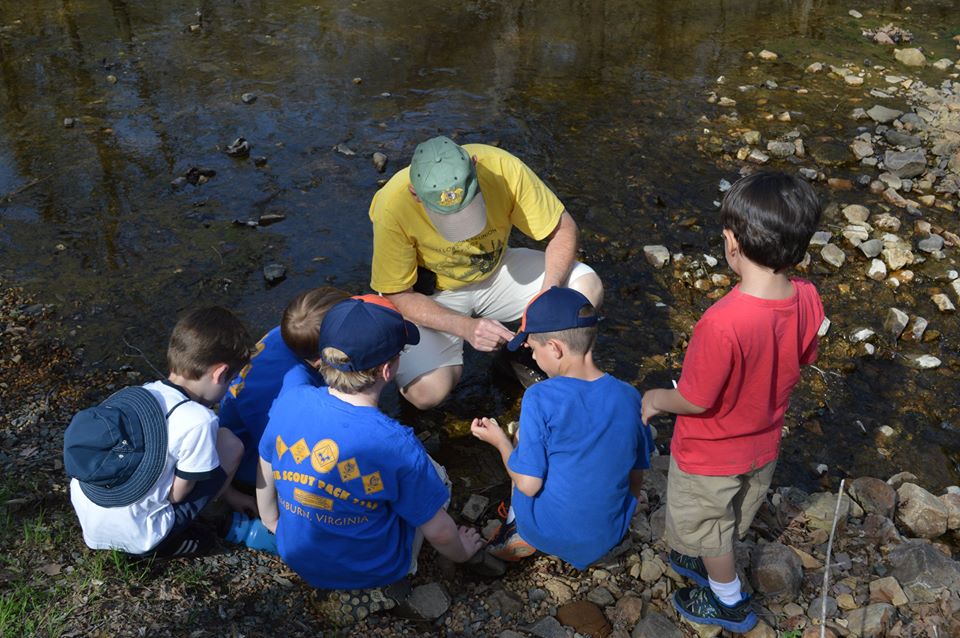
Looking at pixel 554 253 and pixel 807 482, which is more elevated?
pixel 554 253

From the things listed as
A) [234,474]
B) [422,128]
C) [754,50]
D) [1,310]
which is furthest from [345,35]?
[234,474]

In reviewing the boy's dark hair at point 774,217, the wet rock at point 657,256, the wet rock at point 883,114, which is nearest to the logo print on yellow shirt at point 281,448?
the boy's dark hair at point 774,217

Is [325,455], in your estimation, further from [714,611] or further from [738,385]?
[714,611]

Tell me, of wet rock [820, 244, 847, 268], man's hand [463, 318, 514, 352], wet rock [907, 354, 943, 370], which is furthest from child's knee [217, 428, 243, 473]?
wet rock [820, 244, 847, 268]

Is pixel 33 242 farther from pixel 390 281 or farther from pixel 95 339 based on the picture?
pixel 390 281

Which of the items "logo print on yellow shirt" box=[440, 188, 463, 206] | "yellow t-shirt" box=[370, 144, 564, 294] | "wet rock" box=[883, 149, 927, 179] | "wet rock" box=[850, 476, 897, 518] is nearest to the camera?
"logo print on yellow shirt" box=[440, 188, 463, 206]

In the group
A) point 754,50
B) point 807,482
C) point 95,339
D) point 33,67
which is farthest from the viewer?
point 754,50

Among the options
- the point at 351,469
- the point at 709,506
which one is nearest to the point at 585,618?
the point at 709,506

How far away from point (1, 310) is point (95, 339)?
77 cm

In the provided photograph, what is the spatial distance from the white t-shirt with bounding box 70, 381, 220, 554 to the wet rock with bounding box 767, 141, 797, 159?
583cm

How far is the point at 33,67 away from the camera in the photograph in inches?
344

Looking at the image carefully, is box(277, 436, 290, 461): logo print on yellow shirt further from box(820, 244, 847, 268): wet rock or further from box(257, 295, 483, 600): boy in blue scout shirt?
box(820, 244, 847, 268): wet rock

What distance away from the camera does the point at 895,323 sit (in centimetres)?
516

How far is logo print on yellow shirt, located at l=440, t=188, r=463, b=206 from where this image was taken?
3854 millimetres
